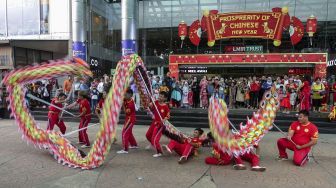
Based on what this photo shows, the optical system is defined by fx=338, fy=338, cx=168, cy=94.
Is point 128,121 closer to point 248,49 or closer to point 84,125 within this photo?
point 84,125

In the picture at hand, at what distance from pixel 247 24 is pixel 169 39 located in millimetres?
8283

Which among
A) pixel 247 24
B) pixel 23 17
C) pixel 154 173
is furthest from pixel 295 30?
pixel 23 17

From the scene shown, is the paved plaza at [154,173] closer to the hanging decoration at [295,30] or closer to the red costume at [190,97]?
the red costume at [190,97]

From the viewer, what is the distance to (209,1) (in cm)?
2348

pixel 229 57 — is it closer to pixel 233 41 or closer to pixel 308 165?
pixel 233 41

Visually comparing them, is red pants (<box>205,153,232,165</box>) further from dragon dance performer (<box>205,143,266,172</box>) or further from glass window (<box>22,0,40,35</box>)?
glass window (<box>22,0,40,35</box>)

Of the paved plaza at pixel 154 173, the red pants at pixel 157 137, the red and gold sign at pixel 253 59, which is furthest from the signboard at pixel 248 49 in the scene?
the red pants at pixel 157 137

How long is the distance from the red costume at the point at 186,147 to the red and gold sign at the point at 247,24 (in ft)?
35.8

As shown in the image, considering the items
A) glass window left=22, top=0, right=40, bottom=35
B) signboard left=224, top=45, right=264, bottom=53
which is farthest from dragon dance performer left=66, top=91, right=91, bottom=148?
glass window left=22, top=0, right=40, bottom=35

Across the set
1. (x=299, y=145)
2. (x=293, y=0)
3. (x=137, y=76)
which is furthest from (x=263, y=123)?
(x=293, y=0)

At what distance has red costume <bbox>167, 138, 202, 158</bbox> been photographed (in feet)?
24.2

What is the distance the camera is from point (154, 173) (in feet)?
21.3

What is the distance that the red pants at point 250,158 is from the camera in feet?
22.3

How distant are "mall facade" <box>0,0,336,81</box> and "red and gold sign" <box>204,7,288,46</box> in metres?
3.79
